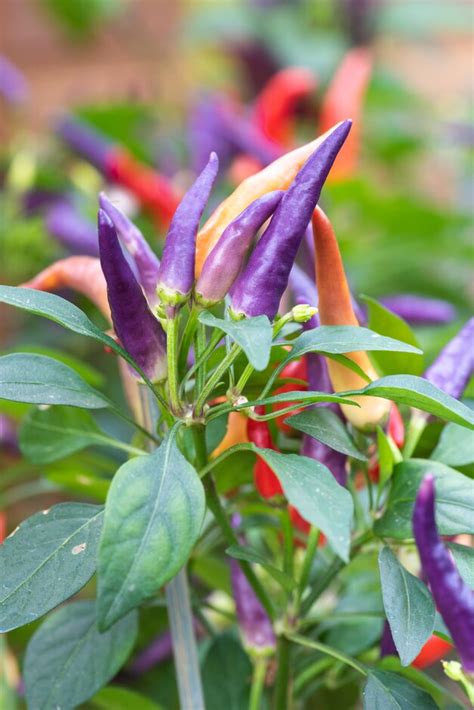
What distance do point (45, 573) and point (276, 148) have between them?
2.58ft

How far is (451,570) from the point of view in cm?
38

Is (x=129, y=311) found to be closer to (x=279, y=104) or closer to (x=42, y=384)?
(x=42, y=384)

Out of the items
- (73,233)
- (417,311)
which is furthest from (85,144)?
(417,311)

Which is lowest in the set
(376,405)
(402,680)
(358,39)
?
(402,680)

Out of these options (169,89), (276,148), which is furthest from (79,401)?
(169,89)

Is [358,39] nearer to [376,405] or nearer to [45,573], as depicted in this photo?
[376,405]

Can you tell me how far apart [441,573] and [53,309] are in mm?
207

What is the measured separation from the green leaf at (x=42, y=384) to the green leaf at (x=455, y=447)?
0.60ft

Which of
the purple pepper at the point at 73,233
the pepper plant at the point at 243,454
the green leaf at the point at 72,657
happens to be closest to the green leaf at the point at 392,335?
the pepper plant at the point at 243,454

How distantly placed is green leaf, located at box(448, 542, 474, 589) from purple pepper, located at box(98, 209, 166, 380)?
0.16m

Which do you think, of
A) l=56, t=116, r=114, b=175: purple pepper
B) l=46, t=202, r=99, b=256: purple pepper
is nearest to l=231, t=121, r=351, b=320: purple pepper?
l=46, t=202, r=99, b=256: purple pepper

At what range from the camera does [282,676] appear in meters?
0.54

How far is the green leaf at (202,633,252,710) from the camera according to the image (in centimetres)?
60

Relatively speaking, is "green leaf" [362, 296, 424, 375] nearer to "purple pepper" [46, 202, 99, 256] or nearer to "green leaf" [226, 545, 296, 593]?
"green leaf" [226, 545, 296, 593]
